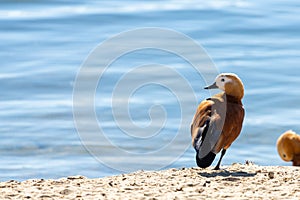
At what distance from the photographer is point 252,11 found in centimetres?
1861

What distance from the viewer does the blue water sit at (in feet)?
39.7

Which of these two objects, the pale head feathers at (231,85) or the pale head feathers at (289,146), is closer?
the pale head feathers at (231,85)

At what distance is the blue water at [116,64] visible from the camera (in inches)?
476

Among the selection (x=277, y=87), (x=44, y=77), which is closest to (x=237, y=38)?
(x=277, y=87)

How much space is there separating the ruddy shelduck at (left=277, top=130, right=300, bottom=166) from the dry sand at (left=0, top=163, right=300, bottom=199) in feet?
5.71

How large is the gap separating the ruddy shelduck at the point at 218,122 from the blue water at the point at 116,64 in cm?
289

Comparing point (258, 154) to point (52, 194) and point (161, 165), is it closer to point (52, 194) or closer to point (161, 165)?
point (161, 165)

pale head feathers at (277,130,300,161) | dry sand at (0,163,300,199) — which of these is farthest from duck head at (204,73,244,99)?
pale head feathers at (277,130,300,161)

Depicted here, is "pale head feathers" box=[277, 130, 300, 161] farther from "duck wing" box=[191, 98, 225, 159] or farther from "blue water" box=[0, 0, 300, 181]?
"duck wing" box=[191, 98, 225, 159]

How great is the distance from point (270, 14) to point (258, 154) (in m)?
6.73

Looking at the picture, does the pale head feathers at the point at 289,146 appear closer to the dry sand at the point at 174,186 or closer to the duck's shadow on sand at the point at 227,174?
the dry sand at the point at 174,186

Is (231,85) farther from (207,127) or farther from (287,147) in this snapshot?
(287,147)

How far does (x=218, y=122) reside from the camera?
27.6 feet

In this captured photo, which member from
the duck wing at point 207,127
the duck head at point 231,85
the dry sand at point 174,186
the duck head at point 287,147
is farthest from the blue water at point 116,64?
the dry sand at point 174,186
